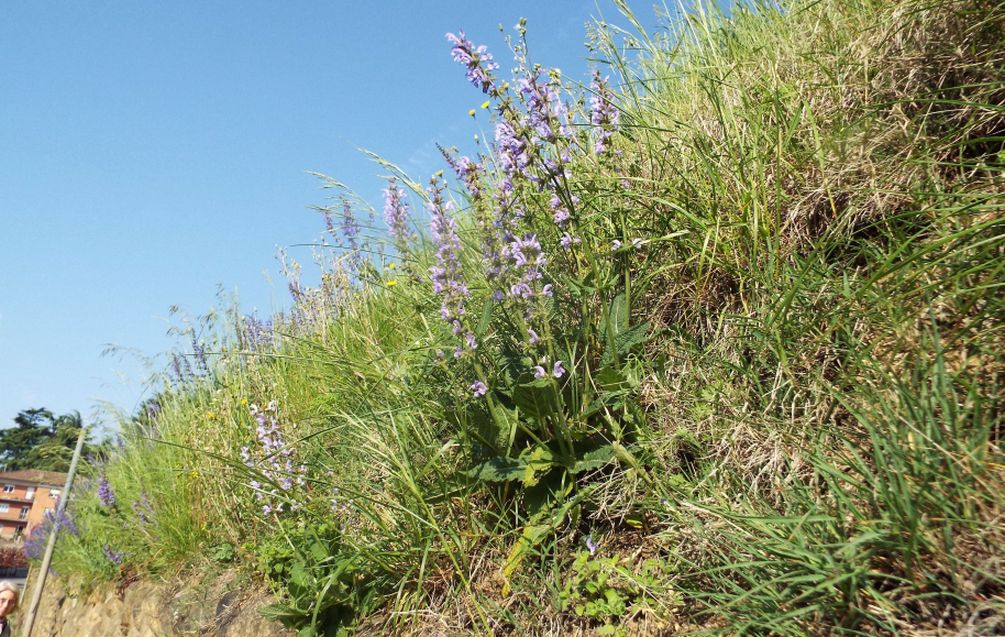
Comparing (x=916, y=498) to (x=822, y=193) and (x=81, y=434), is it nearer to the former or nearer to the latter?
(x=822, y=193)

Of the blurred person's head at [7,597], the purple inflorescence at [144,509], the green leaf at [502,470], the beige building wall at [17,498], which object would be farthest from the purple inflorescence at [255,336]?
the beige building wall at [17,498]

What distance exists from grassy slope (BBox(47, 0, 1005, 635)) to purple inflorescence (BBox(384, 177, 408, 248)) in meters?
0.25

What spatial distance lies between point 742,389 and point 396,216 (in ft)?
5.45

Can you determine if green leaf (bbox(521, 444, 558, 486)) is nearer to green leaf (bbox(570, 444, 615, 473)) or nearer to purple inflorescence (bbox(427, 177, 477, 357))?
green leaf (bbox(570, 444, 615, 473))

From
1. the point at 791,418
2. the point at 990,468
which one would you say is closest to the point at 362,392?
the point at 791,418

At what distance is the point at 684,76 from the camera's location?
10.4 feet

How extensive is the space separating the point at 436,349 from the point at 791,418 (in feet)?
4.31

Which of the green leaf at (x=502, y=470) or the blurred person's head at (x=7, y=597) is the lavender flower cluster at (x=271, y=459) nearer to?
the green leaf at (x=502, y=470)

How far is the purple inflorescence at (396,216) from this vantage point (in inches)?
117

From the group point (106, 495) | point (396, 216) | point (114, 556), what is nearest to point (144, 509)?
point (114, 556)

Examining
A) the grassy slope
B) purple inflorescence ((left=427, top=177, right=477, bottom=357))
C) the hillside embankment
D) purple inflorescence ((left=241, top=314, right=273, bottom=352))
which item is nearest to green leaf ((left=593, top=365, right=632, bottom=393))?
the grassy slope

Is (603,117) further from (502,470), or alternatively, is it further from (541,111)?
(502,470)

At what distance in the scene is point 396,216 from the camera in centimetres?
299

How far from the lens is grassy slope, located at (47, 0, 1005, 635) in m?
1.49
